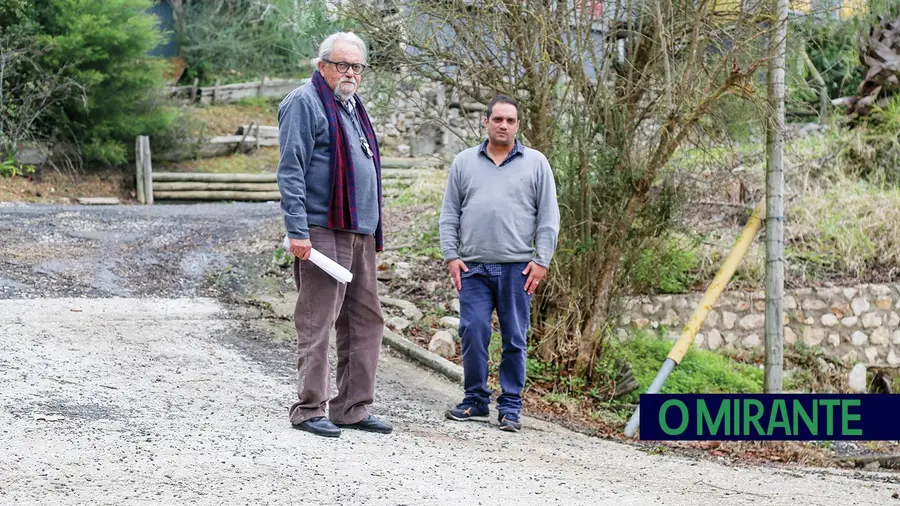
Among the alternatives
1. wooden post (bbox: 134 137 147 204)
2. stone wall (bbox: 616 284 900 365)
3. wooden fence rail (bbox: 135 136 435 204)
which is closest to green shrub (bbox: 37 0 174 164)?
wooden post (bbox: 134 137 147 204)

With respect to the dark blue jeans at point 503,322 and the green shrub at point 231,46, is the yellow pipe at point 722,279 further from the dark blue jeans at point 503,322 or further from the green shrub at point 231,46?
the green shrub at point 231,46

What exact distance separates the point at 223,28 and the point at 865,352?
62.0 feet

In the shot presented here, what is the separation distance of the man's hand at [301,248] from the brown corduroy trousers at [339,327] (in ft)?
0.47

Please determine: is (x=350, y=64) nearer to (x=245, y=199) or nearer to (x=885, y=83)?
(x=885, y=83)

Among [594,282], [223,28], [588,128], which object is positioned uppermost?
[223,28]

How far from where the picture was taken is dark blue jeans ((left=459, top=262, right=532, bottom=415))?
6.15 metres

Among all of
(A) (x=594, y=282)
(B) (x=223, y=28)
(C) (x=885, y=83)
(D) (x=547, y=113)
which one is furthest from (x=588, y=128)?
(B) (x=223, y=28)

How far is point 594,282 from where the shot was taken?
777cm

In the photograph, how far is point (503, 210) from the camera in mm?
A: 6102

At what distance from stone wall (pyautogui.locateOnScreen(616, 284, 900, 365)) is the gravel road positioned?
11.0 ft

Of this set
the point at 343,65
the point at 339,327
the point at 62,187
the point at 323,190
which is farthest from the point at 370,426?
the point at 62,187

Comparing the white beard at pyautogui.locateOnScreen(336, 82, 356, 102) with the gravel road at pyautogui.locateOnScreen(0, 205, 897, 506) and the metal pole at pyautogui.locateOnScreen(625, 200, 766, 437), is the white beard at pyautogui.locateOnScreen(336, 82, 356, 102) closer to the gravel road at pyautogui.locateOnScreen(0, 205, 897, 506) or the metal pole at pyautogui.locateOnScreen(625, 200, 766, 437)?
the gravel road at pyautogui.locateOnScreen(0, 205, 897, 506)

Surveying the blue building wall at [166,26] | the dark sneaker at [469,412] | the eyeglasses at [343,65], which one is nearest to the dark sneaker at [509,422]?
Result: the dark sneaker at [469,412]

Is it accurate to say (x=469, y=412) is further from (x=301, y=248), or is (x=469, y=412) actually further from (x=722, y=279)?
(x=722, y=279)
